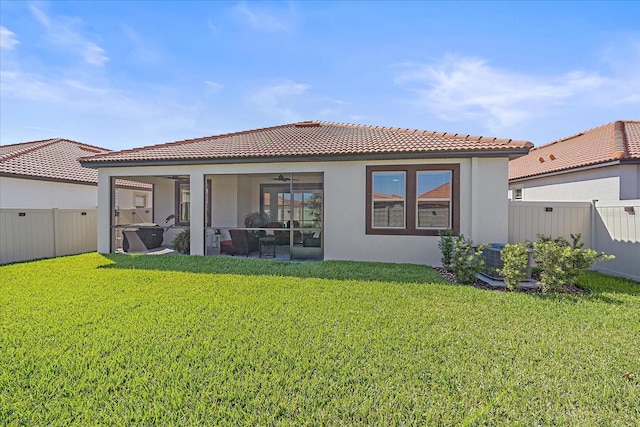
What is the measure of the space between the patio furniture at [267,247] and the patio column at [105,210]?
18.4 feet

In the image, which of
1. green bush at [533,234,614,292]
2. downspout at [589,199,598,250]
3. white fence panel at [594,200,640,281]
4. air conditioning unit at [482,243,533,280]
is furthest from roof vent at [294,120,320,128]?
green bush at [533,234,614,292]

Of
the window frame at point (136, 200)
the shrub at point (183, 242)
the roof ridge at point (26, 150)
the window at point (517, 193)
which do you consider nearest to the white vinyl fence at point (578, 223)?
the window at point (517, 193)

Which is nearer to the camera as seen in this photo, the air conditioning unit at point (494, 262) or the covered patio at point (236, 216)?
the air conditioning unit at point (494, 262)

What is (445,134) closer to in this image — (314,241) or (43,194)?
(314,241)

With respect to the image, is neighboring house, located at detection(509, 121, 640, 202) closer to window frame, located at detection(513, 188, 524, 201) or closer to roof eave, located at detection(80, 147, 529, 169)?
window frame, located at detection(513, 188, 524, 201)

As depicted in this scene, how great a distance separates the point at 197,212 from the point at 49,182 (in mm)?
7404

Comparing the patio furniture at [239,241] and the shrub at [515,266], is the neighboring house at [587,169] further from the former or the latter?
the patio furniture at [239,241]

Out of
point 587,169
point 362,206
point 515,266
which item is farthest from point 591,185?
point 362,206

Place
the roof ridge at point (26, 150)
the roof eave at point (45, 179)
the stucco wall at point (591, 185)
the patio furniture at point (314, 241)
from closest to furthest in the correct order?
the stucco wall at point (591, 185) → the patio furniture at point (314, 241) → the roof eave at point (45, 179) → the roof ridge at point (26, 150)

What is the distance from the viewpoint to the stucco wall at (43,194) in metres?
11.9

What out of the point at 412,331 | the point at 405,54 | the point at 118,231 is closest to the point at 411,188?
the point at 405,54

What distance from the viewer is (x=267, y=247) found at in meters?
12.9

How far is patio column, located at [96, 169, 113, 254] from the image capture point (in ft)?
38.5

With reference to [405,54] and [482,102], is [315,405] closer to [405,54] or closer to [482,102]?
[405,54]
